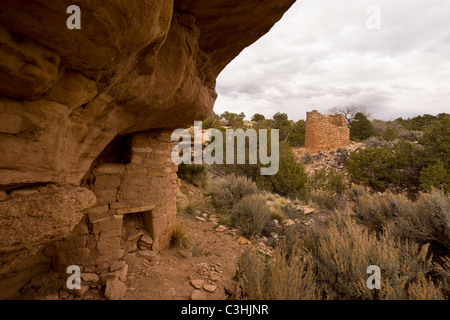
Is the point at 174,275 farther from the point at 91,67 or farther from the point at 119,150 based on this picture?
the point at 91,67

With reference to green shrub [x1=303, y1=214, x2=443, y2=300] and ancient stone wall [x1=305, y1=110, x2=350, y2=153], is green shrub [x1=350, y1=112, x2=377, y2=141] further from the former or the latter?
green shrub [x1=303, y1=214, x2=443, y2=300]

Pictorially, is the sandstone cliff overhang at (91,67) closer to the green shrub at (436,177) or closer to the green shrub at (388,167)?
the green shrub at (436,177)

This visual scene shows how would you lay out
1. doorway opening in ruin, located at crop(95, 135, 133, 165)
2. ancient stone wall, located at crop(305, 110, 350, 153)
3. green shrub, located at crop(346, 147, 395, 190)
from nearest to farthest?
doorway opening in ruin, located at crop(95, 135, 133, 165)
green shrub, located at crop(346, 147, 395, 190)
ancient stone wall, located at crop(305, 110, 350, 153)

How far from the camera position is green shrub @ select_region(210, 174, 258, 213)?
623cm

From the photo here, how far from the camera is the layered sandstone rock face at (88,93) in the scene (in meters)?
1.09

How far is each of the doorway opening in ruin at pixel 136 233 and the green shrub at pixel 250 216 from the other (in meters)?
2.28

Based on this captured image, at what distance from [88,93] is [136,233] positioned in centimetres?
228

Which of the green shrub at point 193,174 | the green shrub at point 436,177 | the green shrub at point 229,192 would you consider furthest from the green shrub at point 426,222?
the green shrub at point 436,177

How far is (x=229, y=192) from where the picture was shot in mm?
6574

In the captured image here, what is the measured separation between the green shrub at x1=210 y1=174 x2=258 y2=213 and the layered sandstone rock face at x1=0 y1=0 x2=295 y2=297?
3.53 meters

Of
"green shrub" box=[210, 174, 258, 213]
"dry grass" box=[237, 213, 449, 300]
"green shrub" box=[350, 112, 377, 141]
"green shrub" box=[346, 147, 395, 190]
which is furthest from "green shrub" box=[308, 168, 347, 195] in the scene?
"green shrub" box=[350, 112, 377, 141]

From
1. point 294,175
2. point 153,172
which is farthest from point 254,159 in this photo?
point 153,172

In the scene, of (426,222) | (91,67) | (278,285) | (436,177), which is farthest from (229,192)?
(436,177)

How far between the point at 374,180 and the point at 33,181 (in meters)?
13.0
